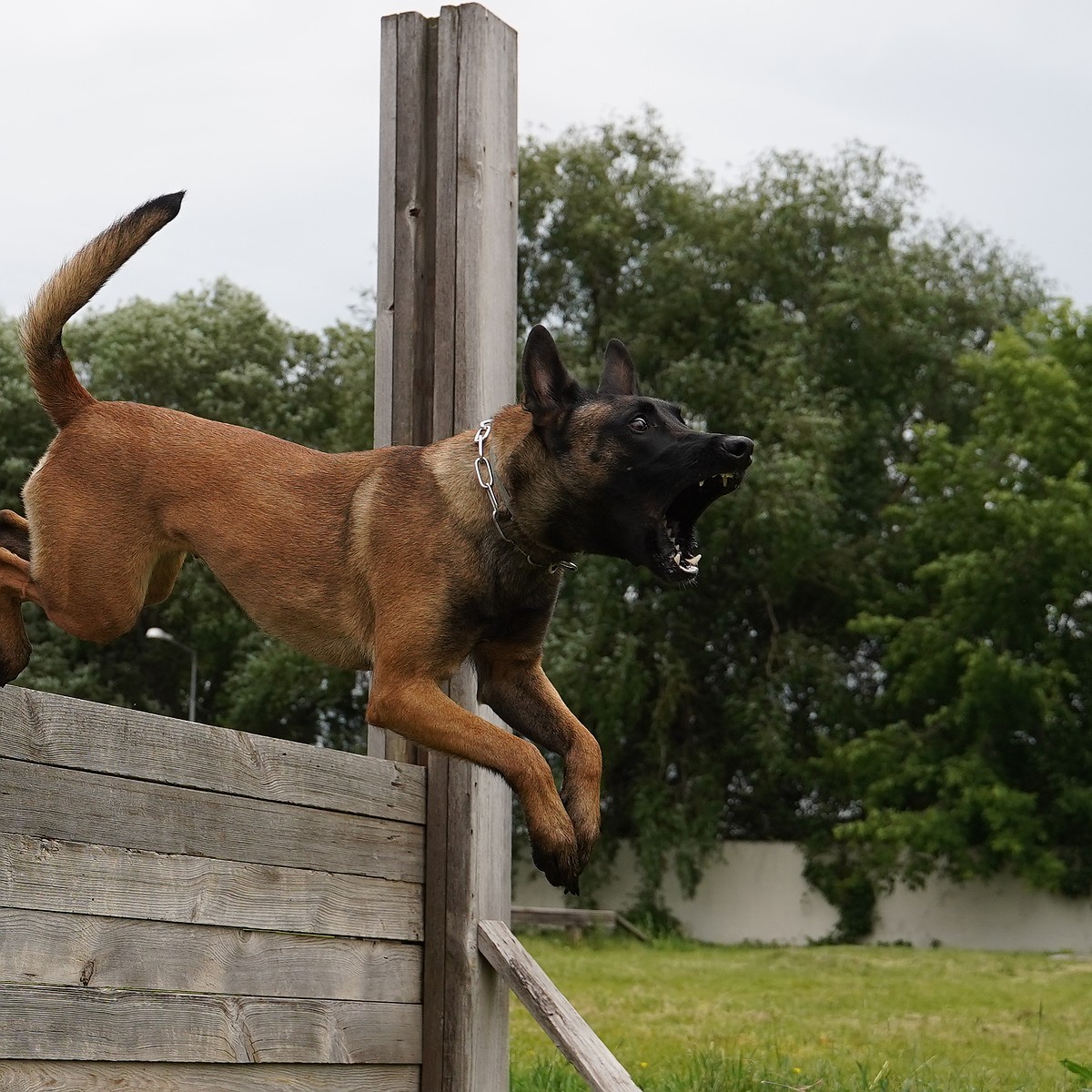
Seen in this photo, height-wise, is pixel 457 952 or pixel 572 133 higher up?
pixel 572 133

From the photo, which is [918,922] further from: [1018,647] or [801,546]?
[801,546]

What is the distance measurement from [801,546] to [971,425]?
4483 millimetres

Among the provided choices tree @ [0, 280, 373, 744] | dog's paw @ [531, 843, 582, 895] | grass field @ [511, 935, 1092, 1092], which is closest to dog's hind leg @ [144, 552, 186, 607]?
dog's paw @ [531, 843, 582, 895]

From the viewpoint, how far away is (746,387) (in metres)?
23.7

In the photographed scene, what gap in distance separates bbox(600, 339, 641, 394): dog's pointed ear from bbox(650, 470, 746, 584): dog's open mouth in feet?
1.53

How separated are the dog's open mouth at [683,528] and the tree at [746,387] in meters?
20.4

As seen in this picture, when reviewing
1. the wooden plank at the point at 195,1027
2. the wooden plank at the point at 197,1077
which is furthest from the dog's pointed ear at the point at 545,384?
the wooden plank at the point at 197,1077

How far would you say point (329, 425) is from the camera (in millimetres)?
25078

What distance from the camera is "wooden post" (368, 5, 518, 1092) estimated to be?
419cm

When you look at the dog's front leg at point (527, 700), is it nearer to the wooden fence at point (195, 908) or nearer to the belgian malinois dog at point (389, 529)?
the belgian malinois dog at point (389, 529)

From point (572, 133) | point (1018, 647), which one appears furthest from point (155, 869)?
point (572, 133)

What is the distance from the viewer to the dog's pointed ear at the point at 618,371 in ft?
10.9

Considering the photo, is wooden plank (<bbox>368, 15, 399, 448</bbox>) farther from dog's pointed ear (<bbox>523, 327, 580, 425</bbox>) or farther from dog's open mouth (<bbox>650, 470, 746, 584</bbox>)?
dog's open mouth (<bbox>650, 470, 746, 584</bbox>)

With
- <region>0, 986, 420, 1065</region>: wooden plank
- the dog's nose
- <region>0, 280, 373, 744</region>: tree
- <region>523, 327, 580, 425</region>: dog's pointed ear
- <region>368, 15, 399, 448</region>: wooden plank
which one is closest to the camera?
the dog's nose
